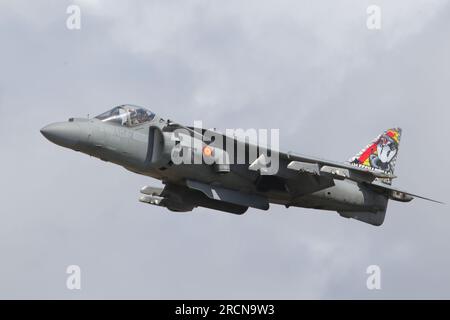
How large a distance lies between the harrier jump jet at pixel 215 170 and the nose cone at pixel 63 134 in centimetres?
2

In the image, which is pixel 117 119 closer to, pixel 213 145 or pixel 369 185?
pixel 213 145

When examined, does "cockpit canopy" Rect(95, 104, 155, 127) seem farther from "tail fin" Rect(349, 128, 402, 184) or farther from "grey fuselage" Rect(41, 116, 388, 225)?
"tail fin" Rect(349, 128, 402, 184)

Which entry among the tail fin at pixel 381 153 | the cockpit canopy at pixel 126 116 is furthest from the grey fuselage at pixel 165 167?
the tail fin at pixel 381 153

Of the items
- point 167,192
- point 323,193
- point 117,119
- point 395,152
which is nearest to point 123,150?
point 117,119

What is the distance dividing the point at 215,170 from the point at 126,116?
2.69 m

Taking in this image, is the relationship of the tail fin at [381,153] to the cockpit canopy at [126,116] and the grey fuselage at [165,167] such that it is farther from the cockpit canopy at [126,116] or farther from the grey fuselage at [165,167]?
the cockpit canopy at [126,116]

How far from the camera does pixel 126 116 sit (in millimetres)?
27203

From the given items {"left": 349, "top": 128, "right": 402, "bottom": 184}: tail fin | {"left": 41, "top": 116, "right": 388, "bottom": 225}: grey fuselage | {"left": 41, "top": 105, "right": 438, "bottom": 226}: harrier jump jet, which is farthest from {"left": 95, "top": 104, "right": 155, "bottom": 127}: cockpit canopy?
{"left": 349, "top": 128, "right": 402, "bottom": 184}: tail fin

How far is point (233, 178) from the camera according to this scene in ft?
92.7

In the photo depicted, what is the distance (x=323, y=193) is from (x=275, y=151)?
252cm

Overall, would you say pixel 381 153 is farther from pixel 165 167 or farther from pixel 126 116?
pixel 126 116

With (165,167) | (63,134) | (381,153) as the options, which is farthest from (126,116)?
(381,153)

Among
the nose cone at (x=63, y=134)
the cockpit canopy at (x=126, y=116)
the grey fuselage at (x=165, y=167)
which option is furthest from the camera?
the cockpit canopy at (x=126, y=116)

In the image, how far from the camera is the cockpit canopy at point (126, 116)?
27.1 m
